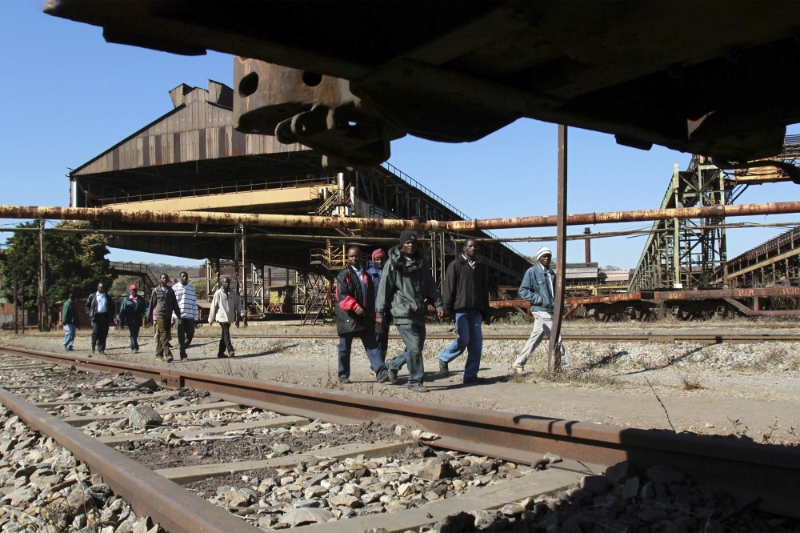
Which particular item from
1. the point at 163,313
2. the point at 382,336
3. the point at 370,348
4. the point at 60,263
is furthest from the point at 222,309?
the point at 60,263

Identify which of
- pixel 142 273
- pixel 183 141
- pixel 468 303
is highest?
pixel 183 141

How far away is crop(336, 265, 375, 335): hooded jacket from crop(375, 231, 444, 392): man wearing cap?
38 centimetres

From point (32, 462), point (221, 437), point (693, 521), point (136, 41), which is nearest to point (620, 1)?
point (136, 41)

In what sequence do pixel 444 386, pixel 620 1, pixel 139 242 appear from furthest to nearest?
pixel 139 242 < pixel 444 386 < pixel 620 1

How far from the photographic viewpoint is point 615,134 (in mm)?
3123

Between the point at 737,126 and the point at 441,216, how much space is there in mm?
43371

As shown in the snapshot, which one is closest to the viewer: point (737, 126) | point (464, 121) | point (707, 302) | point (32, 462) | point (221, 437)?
point (464, 121)

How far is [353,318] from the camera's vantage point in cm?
811

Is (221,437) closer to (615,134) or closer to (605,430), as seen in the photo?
(605,430)

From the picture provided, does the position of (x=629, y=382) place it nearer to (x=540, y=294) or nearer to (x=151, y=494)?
(x=540, y=294)

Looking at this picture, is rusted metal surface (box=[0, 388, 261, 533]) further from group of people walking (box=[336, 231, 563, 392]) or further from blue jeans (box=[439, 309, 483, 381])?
blue jeans (box=[439, 309, 483, 381])

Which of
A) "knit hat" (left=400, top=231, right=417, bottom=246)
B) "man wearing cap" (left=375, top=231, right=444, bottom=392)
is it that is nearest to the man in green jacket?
"man wearing cap" (left=375, top=231, right=444, bottom=392)

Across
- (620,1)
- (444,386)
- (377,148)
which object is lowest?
(444,386)

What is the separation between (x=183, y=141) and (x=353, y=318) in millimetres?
35824
